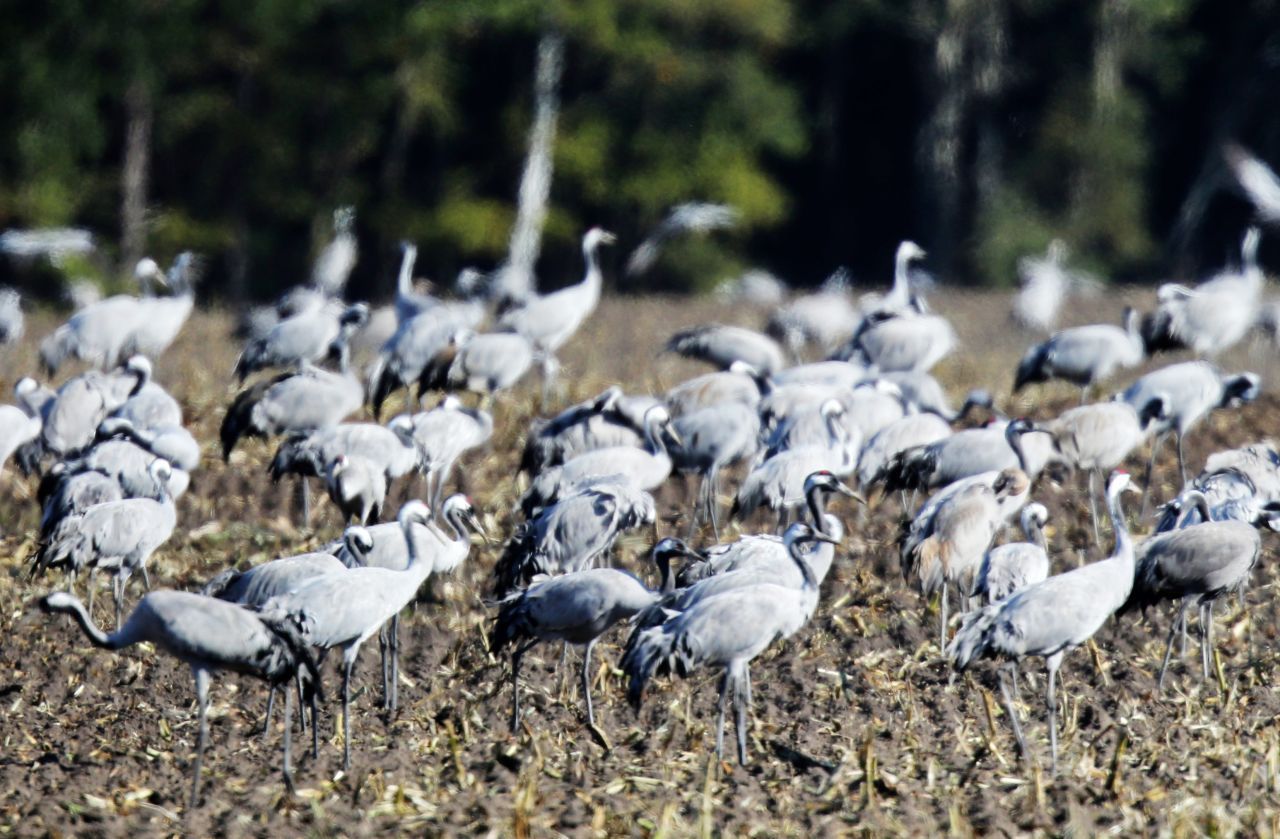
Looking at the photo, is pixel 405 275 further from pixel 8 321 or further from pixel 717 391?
pixel 717 391

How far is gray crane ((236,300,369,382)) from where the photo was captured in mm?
12656

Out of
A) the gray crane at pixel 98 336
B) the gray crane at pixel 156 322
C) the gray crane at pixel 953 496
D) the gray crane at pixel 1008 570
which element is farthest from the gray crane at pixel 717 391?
the gray crane at pixel 98 336

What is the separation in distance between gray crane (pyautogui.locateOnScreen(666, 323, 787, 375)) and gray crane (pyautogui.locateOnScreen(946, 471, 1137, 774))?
617cm

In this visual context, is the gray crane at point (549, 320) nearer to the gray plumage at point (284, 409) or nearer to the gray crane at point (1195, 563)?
the gray plumage at point (284, 409)

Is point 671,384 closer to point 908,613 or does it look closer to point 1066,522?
point 1066,522

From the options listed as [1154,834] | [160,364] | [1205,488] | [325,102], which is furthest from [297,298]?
[325,102]

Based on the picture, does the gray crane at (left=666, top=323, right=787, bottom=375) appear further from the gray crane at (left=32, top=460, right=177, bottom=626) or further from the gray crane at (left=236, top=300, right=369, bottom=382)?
the gray crane at (left=32, top=460, right=177, bottom=626)

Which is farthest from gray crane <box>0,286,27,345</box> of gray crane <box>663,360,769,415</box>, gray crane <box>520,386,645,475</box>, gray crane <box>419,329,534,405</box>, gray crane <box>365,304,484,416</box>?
gray crane <box>520,386,645,475</box>

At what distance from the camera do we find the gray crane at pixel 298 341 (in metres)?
12.7

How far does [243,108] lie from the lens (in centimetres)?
3047

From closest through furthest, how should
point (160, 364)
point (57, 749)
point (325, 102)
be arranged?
point (57, 749) → point (160, 364) → point (325, 102)

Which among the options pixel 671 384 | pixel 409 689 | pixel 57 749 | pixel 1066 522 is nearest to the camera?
pixel 57 749

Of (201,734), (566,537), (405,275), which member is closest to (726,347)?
(405,275)

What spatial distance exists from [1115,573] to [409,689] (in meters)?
2.87
